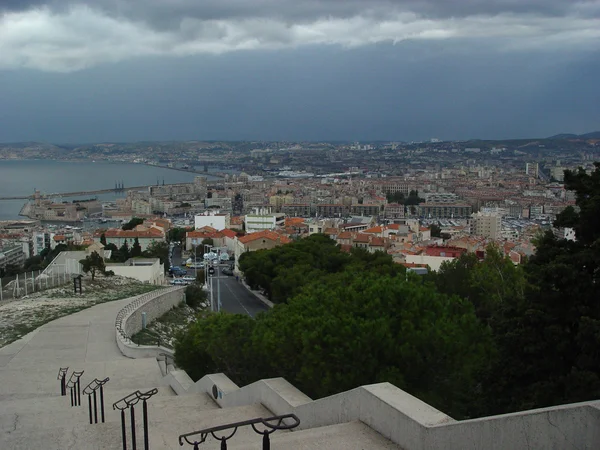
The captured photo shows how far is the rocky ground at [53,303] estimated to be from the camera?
12.9 metres

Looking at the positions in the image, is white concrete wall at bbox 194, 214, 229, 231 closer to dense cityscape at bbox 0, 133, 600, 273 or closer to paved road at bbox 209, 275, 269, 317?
dense cityscape at bbox 0, 133, 600, 273

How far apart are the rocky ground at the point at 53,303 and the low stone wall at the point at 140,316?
1.19 metres

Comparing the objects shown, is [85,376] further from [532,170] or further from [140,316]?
[532,170]

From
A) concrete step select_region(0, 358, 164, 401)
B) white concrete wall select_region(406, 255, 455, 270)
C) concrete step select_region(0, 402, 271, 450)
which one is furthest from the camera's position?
white concrete wall select_region(406, 255, 455, 270)

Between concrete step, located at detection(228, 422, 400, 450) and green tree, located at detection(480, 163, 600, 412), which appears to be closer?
concrete step, located at detection(228, 422, 400, 450)

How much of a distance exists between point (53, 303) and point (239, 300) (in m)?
10.0

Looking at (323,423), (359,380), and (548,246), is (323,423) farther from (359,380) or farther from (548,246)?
(548,246)

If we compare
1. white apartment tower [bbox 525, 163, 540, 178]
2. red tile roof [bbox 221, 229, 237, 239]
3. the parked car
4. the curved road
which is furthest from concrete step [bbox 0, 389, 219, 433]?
white apartment tower [bbox 525, 163, 540, 178]

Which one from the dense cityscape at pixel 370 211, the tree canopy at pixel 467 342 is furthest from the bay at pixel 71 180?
the tree canopy at pixel 467 342

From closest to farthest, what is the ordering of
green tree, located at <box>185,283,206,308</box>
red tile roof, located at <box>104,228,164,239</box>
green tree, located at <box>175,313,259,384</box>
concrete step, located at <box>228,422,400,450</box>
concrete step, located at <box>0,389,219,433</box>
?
concrete step, located at <box>228,422,400,450</box>, concrete step, located at <box>0,389,219,433</box>, green tree, located at <box>175,313,259,384</box>, green tree, located at <box>185,283,206,308</box>, red tile roof, located at <box>104,228,164,239</box>

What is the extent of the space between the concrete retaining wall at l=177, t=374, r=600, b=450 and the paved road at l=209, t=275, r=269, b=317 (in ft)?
55.6

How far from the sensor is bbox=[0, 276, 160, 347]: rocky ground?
1287 cm

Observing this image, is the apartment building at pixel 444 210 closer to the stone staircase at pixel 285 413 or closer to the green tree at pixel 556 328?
the stone staircase at pixel 285 413

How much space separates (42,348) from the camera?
11133 mm
